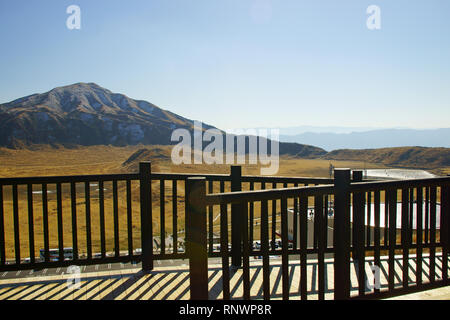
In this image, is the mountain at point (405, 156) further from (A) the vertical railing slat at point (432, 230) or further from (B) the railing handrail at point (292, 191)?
(B) the railing handrail at point (292, 191)

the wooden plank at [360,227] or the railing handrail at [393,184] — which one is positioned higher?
the railing handrail at [393,184]

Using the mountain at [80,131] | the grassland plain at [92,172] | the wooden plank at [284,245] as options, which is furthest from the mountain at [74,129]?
the wooden plank at [284,245]

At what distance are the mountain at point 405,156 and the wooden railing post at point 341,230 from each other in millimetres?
113387

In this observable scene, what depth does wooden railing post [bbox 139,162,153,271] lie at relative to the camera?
393cm

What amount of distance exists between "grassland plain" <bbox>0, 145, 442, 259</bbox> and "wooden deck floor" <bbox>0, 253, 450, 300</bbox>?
2846 cm

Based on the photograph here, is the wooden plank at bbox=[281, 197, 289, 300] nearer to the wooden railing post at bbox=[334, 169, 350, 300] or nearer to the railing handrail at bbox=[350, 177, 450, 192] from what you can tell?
the wooden railing post at bbox=[334, 169, 350, 300]

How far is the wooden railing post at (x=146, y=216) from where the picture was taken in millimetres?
3928

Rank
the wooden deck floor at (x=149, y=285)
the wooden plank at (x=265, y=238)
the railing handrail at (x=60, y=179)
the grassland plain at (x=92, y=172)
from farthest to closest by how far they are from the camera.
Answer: the grassland plain at (x=92, y=172)
the railing handrail at (x=60, y=179)
the wooden deck floor at (x=149, y=285)
the wooden plank at (x=265, y=238)

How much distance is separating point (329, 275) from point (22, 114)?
165 m

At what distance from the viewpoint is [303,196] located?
2.31 metres
